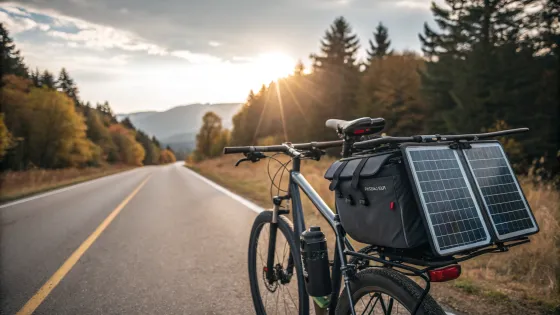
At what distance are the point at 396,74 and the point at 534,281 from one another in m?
34.1

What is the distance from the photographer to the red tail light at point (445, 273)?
5.13 ft

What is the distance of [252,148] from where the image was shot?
9.62 feet

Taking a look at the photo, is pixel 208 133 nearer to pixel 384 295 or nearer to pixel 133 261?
pixel 133 261

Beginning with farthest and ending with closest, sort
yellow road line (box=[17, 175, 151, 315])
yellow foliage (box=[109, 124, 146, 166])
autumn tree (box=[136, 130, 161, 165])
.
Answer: autumn tree (box=[136, 130, 161, 165]) < yellow foliage (box=[109, 124, 146, 166]) < yellow road line (box=[17, 175, 151, 315])

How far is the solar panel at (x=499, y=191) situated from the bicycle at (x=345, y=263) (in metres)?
0.08

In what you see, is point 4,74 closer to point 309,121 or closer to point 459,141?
point 309,121

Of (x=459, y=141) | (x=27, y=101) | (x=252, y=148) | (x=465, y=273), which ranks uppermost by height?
(x=27, y=101)

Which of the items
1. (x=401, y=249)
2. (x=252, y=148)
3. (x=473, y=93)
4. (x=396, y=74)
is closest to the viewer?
(x=401, y=249)

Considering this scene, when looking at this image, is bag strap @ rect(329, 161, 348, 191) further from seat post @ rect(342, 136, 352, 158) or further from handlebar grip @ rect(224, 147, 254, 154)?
handlebar grip @ rect(224, 147, 254, 154)

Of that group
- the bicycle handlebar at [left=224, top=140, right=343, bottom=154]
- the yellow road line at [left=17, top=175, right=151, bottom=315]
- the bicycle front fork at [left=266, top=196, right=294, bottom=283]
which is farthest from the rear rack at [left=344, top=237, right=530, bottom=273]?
the yellow road line at [left=17, top=175, right=151, bottom=315]

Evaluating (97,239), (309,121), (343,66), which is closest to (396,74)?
(343,66)

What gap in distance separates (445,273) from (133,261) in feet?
15.4

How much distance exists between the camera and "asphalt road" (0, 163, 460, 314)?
377cm

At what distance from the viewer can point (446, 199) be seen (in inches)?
66.1
